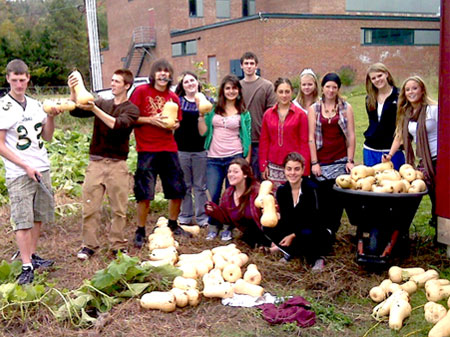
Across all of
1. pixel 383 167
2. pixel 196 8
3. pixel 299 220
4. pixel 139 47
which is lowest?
pixel 299 220

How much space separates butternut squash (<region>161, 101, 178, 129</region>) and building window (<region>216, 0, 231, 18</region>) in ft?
124

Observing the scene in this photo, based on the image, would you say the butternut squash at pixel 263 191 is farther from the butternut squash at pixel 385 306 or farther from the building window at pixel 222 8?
the building window at pixel 222 8

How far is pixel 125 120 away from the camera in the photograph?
5359mm

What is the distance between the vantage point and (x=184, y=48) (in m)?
39.8

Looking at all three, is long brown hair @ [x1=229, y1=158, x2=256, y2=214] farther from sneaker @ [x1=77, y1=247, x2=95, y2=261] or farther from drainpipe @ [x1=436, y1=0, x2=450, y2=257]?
drainpipe @ [x1=436, y1=0, x2=450, y2=257]

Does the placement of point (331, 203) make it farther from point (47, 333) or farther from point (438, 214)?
point (47, 333)

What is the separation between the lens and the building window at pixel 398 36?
112 ft

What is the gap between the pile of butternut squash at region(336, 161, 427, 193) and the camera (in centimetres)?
490

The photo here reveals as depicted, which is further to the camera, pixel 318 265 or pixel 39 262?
pixel 39 262

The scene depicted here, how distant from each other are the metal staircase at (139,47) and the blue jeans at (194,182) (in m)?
37.7

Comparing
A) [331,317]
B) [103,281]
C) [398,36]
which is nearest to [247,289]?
[331,317]

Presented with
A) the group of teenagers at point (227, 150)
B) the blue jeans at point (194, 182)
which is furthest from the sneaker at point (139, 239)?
the blue jeans at point (194, 182)

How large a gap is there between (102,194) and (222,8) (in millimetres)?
38387

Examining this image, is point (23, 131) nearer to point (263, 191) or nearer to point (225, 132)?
point (225, 132)
